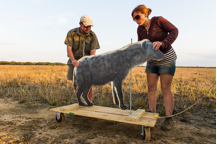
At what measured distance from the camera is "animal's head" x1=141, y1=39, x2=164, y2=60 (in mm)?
3082

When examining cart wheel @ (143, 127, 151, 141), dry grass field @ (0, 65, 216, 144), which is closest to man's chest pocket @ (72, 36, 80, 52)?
dry grass field @ (0, 65, 216, 144)

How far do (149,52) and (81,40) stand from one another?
172 cm

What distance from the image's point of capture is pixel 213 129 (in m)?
Answer: 3.65

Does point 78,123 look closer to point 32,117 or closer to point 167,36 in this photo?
point 32,117

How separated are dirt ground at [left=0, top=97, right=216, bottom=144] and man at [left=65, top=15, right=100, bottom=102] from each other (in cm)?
128

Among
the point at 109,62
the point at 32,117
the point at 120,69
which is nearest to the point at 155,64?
the point at 120,69

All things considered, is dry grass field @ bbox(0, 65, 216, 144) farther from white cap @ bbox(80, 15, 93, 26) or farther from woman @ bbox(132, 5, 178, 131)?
white cap @ bbox(80, 15, 93, 26)

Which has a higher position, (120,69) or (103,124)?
(120,69)

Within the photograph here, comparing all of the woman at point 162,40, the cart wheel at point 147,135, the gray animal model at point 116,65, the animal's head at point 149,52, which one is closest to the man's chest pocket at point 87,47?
the gray animal model at point 116,65

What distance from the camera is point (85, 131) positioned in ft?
10.9

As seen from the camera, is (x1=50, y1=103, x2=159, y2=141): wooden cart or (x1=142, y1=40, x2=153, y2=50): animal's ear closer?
(x1=50, y1=103, x2=159, y2=141): wooden cart

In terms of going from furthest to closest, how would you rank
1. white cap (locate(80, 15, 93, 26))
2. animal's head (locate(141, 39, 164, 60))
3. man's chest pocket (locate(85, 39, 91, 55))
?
1. man's chest pocket (locate(85, 39, 91, 55))
2. white cap (locate(80, 15, 93, 26))
3. animal's head (locate(141, 39, 164, 60))

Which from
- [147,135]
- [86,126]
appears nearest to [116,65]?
[147,135]

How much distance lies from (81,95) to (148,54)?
5.53ft
